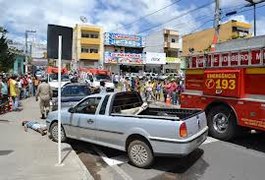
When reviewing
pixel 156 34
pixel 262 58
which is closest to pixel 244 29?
pixel 156 34

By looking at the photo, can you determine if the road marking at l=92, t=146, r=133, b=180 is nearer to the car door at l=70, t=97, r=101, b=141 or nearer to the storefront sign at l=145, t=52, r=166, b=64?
the car door at l=70, t=97, r=101, b=141

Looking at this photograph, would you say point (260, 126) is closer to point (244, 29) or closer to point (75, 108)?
point (75, 108)

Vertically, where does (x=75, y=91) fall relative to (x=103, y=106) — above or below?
above

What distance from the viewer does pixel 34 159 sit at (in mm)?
8180

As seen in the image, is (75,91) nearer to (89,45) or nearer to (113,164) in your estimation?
(113,164)

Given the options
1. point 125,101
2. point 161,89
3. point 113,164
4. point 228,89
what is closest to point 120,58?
point 161,89

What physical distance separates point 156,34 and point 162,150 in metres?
78.0

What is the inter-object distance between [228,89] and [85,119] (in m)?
4.16

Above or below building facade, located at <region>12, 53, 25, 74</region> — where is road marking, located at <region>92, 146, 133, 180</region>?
below

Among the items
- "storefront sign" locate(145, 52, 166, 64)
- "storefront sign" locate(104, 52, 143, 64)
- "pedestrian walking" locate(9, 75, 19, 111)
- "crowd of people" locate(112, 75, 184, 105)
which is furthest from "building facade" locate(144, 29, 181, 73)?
"pedestrian walking" locate(9, 75, 19, 111)

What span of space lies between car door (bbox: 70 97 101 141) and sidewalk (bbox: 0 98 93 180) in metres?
0.51

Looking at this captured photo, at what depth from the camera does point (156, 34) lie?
3314 inches

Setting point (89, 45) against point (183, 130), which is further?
point (89, 45)

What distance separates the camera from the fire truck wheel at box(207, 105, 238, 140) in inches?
421
